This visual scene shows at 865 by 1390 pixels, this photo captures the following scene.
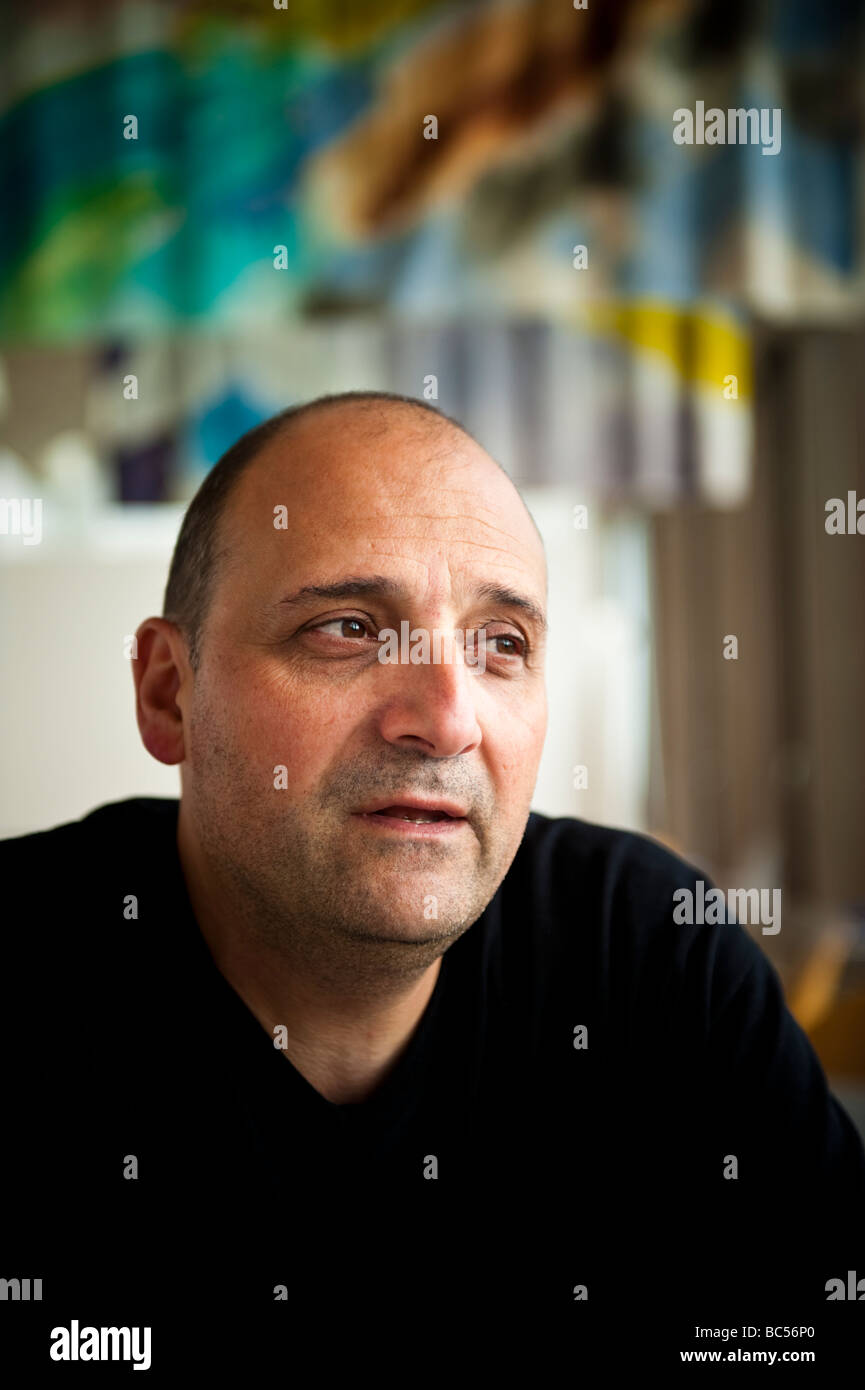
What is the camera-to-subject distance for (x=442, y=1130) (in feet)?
2.61

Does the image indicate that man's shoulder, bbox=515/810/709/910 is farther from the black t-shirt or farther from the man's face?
the man's face

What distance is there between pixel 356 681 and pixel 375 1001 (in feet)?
0.77

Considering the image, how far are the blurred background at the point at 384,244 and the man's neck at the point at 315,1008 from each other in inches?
57.6

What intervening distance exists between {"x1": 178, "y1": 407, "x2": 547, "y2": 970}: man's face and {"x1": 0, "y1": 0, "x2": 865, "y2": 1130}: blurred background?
4.48 ft

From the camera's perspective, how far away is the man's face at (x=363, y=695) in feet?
2.28

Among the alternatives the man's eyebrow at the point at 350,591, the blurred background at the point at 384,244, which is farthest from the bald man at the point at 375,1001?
the blurred background at the point at 384,244

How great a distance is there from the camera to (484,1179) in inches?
31.5

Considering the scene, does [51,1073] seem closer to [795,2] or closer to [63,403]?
[63,403]

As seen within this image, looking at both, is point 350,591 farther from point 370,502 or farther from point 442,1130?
point 442,1130

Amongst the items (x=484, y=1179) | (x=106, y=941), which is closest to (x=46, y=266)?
(x=106, y=941)

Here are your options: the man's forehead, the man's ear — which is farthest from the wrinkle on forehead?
the man's ear

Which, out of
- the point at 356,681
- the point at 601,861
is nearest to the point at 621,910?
the point at 601,861
